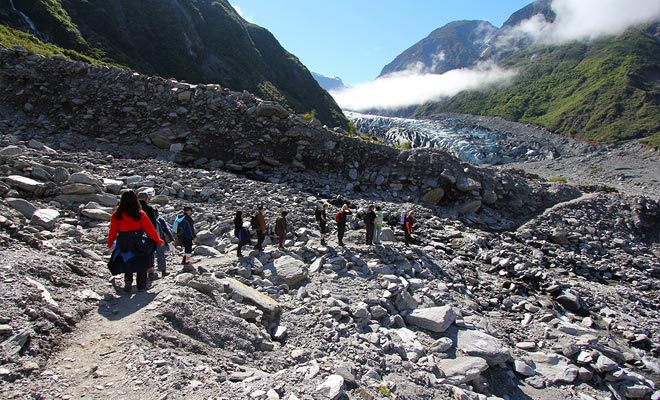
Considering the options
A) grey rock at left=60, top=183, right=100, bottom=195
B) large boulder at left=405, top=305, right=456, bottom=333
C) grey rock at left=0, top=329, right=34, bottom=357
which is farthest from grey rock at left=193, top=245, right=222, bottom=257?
grey rock at left=0, top=329, right=34, bottom=357

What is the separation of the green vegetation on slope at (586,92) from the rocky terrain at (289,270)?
71.0 metres

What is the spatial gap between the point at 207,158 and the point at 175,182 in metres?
3.46

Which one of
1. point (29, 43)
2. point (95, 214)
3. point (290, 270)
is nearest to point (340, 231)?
point (290, 270)

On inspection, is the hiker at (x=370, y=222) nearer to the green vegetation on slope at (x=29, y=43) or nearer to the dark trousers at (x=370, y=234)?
the dark trousers at (x=370, y=234)

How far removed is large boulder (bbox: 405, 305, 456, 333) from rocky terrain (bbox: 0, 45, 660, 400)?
41 millimetres

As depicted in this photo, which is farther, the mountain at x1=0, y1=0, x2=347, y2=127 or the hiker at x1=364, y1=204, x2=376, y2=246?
the mountain at x1=0, y1=0, x2=347, y2=127

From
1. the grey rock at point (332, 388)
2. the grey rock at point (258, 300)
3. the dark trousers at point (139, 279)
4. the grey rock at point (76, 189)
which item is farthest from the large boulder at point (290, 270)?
the grey rock at point (76, 189)

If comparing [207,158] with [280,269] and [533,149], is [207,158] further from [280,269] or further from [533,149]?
[533,149]

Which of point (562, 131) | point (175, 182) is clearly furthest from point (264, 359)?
point (562, 131)

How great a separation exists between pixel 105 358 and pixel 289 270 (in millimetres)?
4333

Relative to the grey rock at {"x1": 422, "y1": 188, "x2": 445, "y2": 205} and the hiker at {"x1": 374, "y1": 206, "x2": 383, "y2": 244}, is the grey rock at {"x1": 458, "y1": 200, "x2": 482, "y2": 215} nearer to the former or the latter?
the grey rock at {"x1": 422, "y1": 188, "x2": 445, "y2": 205}

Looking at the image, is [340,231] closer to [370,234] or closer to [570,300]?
[370,234]

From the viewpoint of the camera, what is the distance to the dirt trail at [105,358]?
3514 mm

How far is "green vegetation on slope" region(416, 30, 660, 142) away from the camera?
75188 millimetres
